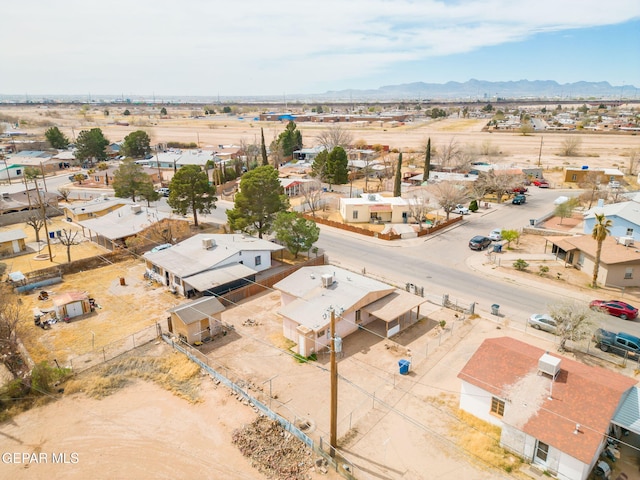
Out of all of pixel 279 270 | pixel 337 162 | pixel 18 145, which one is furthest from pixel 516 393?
pixel 18 145

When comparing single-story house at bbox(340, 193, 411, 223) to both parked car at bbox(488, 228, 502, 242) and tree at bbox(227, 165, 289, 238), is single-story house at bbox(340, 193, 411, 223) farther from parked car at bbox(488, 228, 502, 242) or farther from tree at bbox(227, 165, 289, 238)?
tree at bbox(227, 165, 289, 238)

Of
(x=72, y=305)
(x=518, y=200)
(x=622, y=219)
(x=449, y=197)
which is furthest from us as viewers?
(x=518, y=200)

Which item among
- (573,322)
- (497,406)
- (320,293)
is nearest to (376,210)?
(320,293)

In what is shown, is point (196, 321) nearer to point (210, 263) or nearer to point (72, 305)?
point (210, 263)

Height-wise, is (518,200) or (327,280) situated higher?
(327,280)

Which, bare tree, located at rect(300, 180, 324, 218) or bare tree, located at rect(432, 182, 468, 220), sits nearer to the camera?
bare tree, located at rect(432, 182, 468, 220)

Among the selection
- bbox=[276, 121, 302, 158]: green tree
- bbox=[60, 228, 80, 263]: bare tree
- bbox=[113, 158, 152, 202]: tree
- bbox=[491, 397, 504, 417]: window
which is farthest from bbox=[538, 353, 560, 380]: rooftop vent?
bbox=[276, 121, 302, 158]: green tree
